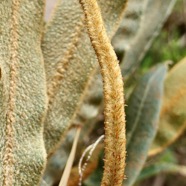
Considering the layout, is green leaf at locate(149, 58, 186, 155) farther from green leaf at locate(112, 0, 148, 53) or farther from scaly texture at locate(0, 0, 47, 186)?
scaly texture at locate(0, 0, 47, 186)

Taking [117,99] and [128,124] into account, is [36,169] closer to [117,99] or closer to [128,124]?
[117,99]

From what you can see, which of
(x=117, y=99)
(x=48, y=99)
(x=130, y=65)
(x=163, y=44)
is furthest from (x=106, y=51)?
(x=163, y=44)

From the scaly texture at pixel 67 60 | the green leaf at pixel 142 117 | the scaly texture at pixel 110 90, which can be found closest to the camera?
the scaly texture at pixel 110 90

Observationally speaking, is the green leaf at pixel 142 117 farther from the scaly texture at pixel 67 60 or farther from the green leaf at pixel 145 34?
the scaly texture at pixel 67 60

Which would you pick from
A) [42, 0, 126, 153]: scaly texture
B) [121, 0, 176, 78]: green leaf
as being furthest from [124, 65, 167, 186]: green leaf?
[42, 0, 126, 153]: scaly texture

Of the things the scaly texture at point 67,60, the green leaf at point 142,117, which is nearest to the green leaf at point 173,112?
the green leaf at point 142,117

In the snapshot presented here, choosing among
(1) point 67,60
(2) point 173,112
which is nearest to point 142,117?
(2) point 173,112

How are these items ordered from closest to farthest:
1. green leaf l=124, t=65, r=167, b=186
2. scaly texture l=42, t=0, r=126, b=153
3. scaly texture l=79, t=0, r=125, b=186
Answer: scaly texture l=79, t=0, r=125, b=186
scaly texture l=42, t=0, r=126, b=153
green leaf l=124, t=65, r=167, b=186

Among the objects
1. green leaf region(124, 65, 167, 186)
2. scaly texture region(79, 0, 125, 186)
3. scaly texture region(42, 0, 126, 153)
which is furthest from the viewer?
green leaf region(124, 65, 167, 186)

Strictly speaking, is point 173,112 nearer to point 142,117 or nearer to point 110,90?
point 142,117
